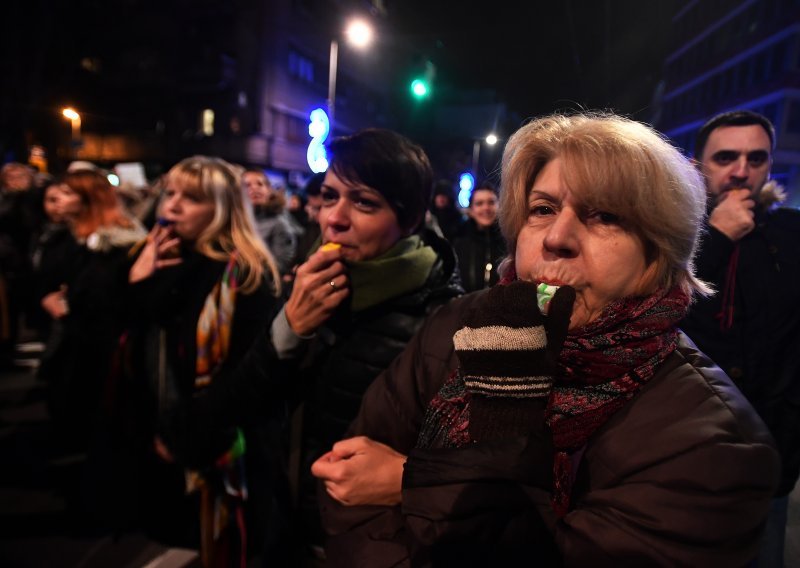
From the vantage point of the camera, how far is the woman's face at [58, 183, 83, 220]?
3.71m

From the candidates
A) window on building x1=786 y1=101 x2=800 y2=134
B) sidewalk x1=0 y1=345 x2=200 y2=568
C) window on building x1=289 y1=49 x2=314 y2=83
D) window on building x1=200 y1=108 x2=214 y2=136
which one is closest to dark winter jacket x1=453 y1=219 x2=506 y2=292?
window on building x1=786 y1=101 x2=800 y2=134

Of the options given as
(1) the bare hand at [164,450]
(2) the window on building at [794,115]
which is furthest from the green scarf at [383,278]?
(2) the window on building at [794,115]

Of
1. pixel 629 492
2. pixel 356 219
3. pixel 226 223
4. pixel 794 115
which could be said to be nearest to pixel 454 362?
pixel 629 492

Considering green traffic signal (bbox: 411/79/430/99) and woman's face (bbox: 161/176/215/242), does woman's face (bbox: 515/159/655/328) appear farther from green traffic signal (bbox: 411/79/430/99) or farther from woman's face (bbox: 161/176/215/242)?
green traffic signal (bbox: 411/79/430/99)

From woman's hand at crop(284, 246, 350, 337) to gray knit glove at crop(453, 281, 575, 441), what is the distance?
0.82m

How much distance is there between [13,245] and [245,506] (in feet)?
19.9

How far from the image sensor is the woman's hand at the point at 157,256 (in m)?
2.55

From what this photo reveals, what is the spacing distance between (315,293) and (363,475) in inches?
28.6

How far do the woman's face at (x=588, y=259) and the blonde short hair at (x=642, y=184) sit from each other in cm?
3

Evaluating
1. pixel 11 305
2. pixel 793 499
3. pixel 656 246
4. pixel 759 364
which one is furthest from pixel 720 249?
pixel 11 305

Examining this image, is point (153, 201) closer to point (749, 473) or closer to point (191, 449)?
point (191, 449)

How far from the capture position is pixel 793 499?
1.89m

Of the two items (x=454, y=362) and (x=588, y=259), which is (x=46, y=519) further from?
(x=588, y=259)

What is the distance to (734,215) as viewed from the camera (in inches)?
70.7
